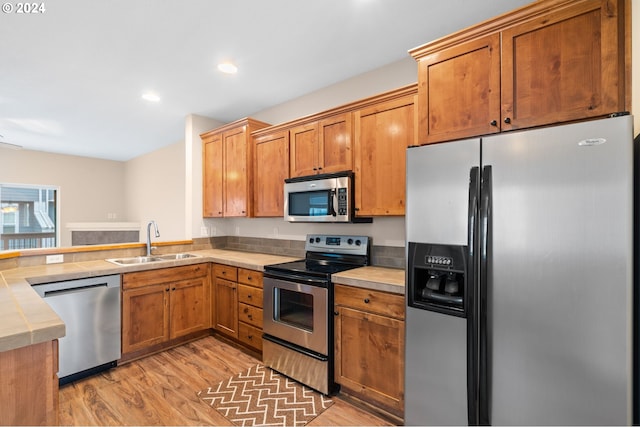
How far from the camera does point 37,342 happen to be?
1037mm

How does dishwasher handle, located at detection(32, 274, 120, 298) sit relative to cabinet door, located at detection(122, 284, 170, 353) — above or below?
above

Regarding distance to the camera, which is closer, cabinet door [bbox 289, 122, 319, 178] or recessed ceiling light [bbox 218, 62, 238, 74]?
recessed ceiling light [bbox 218, 62, 238, 74]

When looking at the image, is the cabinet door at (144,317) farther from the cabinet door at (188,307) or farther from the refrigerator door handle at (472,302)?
the refrigerator door handle at (472,302)

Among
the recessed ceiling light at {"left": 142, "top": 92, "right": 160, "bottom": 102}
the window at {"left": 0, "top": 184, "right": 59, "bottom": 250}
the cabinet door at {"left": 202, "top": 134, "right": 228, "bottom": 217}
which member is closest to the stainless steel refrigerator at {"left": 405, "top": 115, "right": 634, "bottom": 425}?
the cabinet door at {"left": 202, "top": 134, "right": 228, "bottom": 217}

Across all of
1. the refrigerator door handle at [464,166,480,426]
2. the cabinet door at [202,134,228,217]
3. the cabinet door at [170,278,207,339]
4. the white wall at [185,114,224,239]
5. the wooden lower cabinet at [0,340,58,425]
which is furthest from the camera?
the white wall at [185,114,224,239]

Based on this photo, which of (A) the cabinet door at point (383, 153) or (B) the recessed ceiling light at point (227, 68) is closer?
(A) the cabinet door at point (383, 153)

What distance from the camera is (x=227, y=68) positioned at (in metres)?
2.68

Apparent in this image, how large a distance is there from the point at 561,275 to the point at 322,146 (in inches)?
78.4

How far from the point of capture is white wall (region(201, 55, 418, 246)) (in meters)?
2.58

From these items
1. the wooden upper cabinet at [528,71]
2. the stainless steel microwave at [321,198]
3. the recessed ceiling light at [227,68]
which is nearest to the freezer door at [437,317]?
the wooden upper cabinet at [528,71]

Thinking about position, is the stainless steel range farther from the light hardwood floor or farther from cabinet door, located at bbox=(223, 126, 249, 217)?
cabinet door, located at bbox=(223, 126, 249, 217)

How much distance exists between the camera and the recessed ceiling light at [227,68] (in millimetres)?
2613

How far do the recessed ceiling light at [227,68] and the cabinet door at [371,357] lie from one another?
2.26m

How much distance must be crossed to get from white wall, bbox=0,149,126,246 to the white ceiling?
98.0 inches
